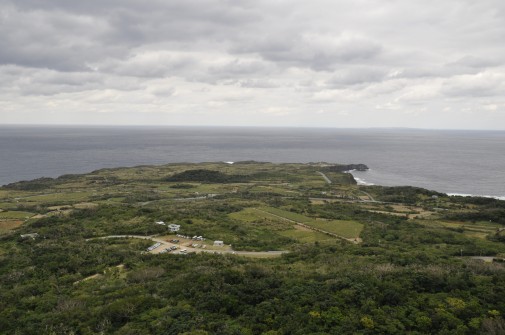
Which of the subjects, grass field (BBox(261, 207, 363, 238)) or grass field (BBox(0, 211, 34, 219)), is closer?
grass field (BBox(261, 207, 363, 238))

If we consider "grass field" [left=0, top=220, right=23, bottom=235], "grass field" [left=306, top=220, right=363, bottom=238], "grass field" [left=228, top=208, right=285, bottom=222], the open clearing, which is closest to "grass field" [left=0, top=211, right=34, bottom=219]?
the open clearing

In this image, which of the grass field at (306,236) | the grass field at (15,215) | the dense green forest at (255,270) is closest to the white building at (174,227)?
the dense green forest at (255,270)

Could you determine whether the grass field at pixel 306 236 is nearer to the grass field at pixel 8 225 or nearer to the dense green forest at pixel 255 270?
the dense green forest at pixel 255 270

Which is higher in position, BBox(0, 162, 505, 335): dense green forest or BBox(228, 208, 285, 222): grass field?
BBox(0, 162, 505, 335): dense green forest

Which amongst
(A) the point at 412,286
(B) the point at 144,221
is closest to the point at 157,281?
(A) the point at 412,286

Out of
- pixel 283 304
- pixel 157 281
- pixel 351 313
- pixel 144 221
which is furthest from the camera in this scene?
pixel 144 221

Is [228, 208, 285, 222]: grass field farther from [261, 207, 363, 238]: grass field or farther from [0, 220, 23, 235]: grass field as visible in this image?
[0, 220, 23, 235]: grass field

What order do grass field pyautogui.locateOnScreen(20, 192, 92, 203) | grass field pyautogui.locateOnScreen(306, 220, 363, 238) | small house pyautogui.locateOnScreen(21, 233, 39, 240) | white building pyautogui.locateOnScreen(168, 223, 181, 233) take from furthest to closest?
grass field pyautogui.locateOnScreen(20, 192, 92, 203) < grass field pyautogui.locateOnScreen(306, 220, 363, 238) < white building pyautogui.locateOnScreen(168, 223, 181, 233) < small house pyautogui.locateOnScreen(21, 233, 39, 240)

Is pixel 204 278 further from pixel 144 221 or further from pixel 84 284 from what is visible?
pixel 144 221

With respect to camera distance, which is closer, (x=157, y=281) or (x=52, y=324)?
(x=52, y=324)
